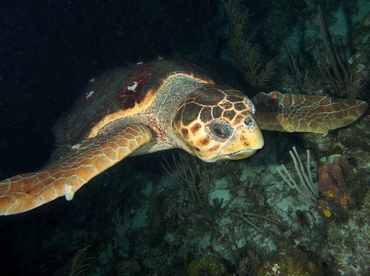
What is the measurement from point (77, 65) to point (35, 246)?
5.61 m

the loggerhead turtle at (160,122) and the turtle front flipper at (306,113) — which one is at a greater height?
the loggerhead turtle at (160,122)

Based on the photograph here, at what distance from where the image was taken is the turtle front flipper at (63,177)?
1843 millimetres

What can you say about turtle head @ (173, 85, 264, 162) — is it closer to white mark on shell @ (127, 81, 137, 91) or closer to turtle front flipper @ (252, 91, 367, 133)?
turtle front flipper @ (252, 91, 367, 133)

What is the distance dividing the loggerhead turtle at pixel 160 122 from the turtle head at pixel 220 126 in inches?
0.4

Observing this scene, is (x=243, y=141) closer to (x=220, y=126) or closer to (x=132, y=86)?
(x=220, y=126)

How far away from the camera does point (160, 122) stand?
3082mm

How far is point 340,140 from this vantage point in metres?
3.04

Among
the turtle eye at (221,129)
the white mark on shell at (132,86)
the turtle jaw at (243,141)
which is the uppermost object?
the white mark on shell at (132,86)

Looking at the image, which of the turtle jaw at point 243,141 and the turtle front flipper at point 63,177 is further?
the turtle jaw at point 243,141

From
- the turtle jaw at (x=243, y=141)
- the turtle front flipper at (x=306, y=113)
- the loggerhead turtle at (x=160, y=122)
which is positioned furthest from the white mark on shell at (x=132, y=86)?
Result: the turtle front flipper at (x=306, y=113)

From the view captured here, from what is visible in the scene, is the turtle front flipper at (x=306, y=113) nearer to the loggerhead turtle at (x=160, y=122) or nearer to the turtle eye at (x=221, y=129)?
the loggerhead turtle at (x=160, y=122)

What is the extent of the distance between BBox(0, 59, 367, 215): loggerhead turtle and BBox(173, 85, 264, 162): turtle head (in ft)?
0.03

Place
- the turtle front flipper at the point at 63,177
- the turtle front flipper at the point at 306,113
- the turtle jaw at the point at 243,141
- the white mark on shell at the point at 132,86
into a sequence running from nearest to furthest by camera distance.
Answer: the turtle front flipper at the point at 63,177, the turtle jaw at the point at 243,141, the turtle front flipper at the point at 306,113, the white mark on shell at the point at 132,86

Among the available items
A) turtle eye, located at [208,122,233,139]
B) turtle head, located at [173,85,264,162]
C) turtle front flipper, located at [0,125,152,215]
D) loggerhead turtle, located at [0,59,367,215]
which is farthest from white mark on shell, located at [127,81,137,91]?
turtle eye, located at [208,122,233,139]
